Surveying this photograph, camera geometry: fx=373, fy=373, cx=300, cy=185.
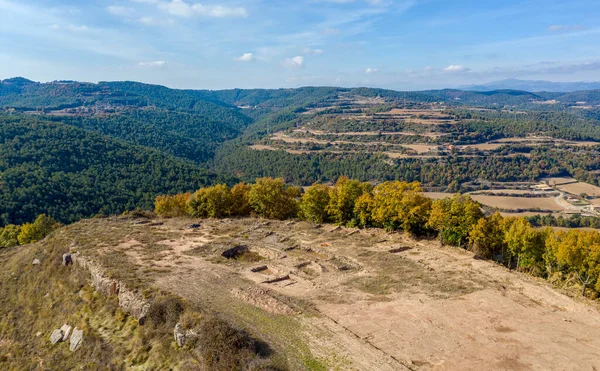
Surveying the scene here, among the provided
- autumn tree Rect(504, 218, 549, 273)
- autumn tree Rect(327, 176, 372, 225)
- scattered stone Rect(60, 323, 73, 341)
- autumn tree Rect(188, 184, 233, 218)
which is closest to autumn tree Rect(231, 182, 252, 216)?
autumn tree Rect(188, 184, 233, 218)

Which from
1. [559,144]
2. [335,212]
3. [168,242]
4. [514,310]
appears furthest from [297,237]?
[559,144]

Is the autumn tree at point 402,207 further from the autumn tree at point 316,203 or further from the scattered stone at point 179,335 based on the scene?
the scattered stone at point 179,335

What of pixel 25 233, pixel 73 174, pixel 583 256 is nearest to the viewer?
pixel 583 256

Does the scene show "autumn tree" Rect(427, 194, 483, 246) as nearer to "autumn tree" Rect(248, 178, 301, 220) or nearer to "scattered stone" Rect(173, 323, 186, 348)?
"autumn tree" Rect(248, 178, 301, 220)

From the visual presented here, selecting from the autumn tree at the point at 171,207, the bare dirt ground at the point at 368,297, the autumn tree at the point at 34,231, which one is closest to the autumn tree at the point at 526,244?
the bare dirt ground at the point at 368,297

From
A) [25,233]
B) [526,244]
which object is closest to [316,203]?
[526,244]

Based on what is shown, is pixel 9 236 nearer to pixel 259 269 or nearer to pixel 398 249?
pixel 259 269

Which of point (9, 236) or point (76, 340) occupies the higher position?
point (76, 340)
